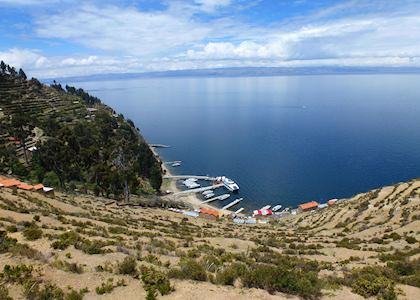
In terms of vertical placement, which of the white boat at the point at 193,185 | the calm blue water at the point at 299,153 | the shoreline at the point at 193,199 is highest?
the calm blue water at the point at 299,153

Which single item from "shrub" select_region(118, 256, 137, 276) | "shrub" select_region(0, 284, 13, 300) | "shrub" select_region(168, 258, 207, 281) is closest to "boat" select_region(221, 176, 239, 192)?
"shrub" select_region(168, 258, 207, 281)

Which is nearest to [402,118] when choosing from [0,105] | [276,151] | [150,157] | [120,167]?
[276,151]

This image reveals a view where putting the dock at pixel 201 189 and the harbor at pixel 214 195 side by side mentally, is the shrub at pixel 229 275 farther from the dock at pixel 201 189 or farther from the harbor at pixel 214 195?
the dock at pixel 201 189

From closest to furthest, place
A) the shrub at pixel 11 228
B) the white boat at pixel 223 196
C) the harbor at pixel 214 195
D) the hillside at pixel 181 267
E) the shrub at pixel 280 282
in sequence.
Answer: the hillside at pixel 181 267
the shrub at pixel 280 282
the shrub at pixel 11 228
the harbor at pixel 214 195
the white boat at pixel 223 196

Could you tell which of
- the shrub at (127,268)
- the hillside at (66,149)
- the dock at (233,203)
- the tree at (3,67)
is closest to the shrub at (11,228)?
the shrub at (127,268)

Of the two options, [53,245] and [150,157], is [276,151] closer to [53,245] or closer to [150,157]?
[150,157]

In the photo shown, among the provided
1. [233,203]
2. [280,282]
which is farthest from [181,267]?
[233,203]

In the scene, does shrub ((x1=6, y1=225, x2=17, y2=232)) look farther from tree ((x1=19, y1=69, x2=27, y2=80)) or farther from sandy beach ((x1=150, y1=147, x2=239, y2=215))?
tree ((x1=19, y1=69, x2=27, y2=80))
